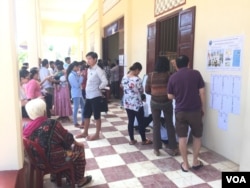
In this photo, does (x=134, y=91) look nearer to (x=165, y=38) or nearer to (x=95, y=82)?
(x=95, y=82)

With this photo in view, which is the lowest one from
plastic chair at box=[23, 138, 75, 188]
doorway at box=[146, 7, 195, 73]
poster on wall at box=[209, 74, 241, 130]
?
plastic chair at box=[23, 138, 75, 188]

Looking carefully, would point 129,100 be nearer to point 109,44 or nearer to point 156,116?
point 156,116

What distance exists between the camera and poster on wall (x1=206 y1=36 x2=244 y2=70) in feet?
8.94

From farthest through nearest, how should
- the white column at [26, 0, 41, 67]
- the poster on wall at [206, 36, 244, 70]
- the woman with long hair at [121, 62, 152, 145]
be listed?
the white column at [26, 0, 41, 67], the woman with long hair at [121, 62, 152, 145], the poster on wall at [206, 36, 244, 70]

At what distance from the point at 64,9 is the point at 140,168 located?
404 inches

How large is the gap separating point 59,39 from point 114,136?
1279 cm

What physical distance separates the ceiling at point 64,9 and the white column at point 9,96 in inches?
348

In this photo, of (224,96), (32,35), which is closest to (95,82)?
(224,96)

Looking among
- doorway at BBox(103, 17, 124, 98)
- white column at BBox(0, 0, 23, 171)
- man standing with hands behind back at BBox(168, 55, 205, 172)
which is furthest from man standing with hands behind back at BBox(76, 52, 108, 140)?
doorway at BBox(103, 17, 124, 98)

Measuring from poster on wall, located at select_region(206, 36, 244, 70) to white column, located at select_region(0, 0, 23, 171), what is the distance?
7.91 feet

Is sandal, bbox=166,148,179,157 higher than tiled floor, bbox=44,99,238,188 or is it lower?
higher

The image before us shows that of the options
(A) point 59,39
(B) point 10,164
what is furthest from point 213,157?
(A) point 59,39

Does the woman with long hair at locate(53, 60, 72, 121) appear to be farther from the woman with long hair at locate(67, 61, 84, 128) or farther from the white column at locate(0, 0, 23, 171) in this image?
the white column at locate(0, 0, 23, 171)

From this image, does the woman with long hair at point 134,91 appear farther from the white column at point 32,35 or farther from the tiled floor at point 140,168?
the white column at point 32,35
